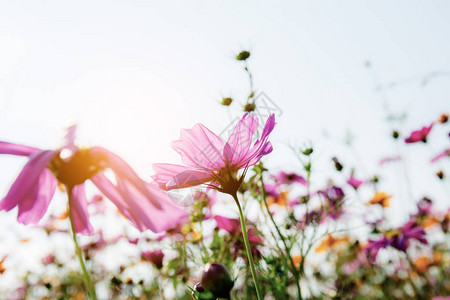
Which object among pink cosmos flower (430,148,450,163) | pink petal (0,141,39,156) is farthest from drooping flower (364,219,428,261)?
pink petal (0,141,39,156)

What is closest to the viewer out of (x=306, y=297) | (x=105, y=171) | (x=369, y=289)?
(x=105, y=171)

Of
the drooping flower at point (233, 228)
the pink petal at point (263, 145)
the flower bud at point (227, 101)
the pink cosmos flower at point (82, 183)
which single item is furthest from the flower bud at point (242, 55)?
the pink cosmos flower at point (82, 183)

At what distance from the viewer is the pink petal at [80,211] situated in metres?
0.52

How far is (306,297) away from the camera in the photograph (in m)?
1.47

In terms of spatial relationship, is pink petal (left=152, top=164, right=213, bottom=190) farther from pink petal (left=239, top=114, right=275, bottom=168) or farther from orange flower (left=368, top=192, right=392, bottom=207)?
orange flower (left=368, top=192, right=392, bottom=207)

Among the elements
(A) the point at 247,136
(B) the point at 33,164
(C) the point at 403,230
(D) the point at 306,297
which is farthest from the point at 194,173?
(C) the point at 403,230

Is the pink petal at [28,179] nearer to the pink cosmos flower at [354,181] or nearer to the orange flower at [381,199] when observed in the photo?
the pink cosmos flower at [354,181]

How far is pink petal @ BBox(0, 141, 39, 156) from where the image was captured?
42 cm

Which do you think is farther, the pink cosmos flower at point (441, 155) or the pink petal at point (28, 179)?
the pink cosmos flower at point (441, 155)

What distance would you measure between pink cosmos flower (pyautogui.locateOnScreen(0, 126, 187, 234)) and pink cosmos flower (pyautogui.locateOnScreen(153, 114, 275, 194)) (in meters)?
0.11

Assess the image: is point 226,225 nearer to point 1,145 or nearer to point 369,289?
point 1,145

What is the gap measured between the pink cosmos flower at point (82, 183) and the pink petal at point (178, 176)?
0.28 ft

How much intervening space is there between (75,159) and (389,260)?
2067 mm

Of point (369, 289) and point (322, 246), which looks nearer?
point (322, 246)
